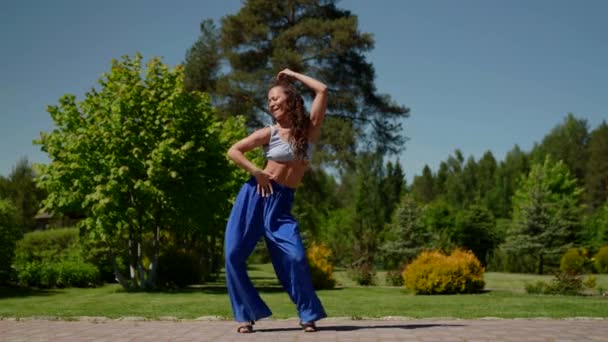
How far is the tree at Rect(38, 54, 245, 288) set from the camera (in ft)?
60.0

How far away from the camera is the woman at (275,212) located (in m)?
6.81

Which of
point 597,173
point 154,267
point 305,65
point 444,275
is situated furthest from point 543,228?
point 597,173

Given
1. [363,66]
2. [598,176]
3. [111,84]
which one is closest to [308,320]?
[111,84]

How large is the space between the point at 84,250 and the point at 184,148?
26.6 ft

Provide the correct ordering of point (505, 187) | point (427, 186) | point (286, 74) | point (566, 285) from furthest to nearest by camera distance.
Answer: point (427, 186) → point (505, 187) → point (566, 285) → point (286, 74)

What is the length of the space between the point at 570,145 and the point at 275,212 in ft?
208

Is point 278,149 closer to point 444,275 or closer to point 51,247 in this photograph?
point 444,275

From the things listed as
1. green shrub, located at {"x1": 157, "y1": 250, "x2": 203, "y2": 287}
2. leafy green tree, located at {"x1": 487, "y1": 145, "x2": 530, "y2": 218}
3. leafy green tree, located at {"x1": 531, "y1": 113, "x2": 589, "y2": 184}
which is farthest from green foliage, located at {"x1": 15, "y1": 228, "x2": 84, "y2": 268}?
leafy green tree, located at {"x1": 531, "y1": 113, "x2": 589, "y2": 184}

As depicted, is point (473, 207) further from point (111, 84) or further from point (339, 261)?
point (111, 84)

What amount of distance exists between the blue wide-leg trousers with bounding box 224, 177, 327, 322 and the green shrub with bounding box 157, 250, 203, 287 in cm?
1577

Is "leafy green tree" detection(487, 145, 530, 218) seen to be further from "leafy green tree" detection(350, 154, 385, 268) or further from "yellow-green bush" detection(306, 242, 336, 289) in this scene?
"yellow-green bush" detection(306, 242, 336, 289)

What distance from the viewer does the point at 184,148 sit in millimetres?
18453

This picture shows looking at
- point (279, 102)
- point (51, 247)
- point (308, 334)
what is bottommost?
point (308, 334)

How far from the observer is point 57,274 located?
22141 mm
